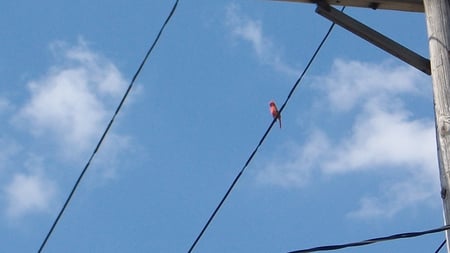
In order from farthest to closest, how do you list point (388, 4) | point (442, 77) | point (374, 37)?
point (388, 4)
point (374, 37)
point (442, 77)

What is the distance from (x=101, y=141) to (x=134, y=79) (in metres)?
0.56

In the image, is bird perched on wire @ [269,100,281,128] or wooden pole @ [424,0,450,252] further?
bird perched on wire @ [269,100,281,128]

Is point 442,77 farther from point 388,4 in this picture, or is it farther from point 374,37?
point 388,4

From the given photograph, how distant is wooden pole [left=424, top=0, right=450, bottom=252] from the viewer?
5777mm

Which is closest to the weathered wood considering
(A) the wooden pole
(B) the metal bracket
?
(B) the metal bracket

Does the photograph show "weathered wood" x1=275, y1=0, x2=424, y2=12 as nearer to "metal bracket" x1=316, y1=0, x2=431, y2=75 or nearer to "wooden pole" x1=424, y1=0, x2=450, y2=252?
"metal bracket" x1=316, y1=0, x2=431, y2=75

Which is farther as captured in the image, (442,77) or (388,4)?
(388,4)

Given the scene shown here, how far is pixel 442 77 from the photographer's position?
6.06m

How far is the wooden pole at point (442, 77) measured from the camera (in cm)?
578

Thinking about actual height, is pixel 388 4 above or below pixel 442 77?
above

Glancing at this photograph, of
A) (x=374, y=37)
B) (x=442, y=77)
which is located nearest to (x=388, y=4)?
(x=374, y=37)

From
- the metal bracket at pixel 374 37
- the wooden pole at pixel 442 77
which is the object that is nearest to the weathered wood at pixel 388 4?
the metal bracket at pixel 374 37

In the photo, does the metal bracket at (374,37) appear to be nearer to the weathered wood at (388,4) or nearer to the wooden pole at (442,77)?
the weathered wood at (388,4)

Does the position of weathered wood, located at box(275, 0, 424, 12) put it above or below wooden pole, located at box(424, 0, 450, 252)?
above
